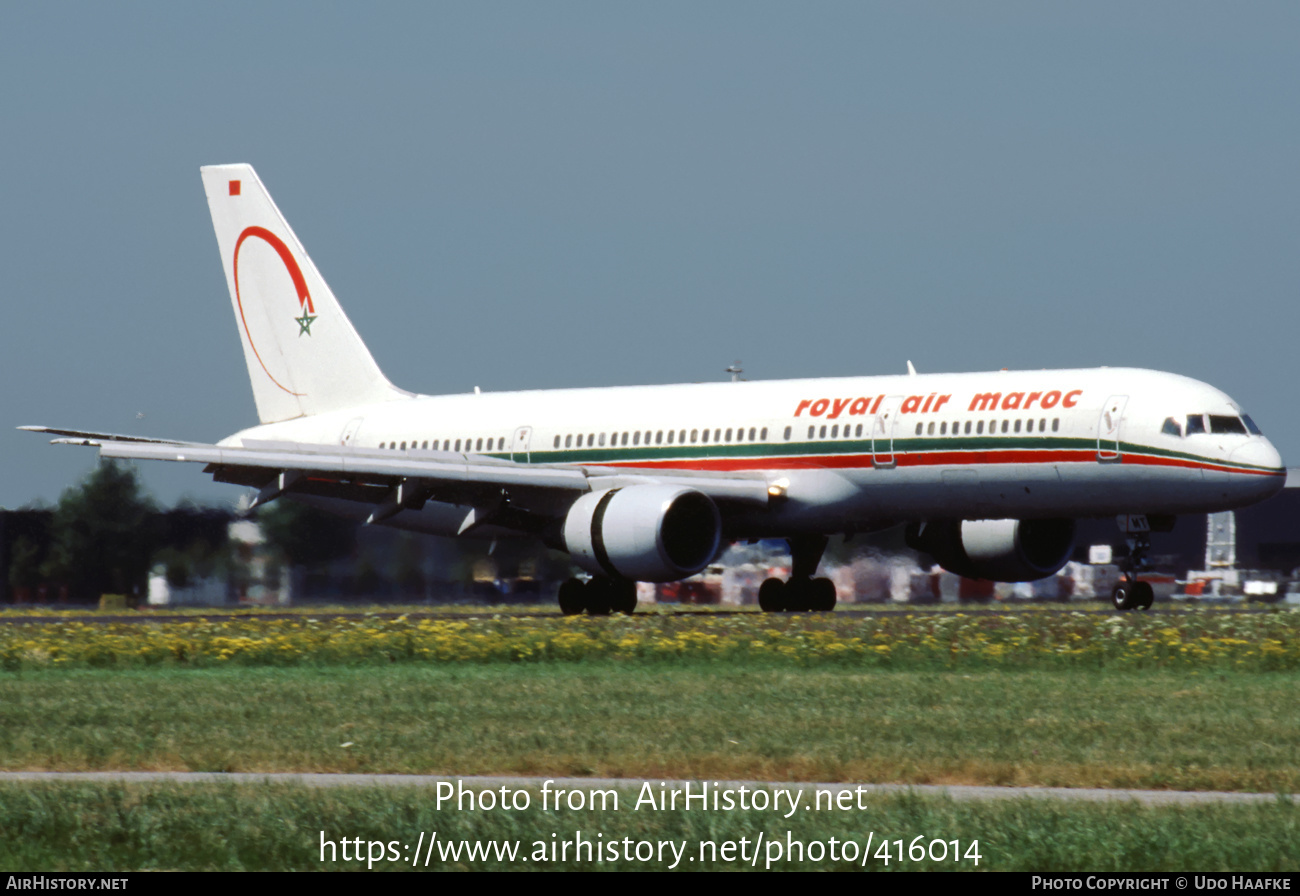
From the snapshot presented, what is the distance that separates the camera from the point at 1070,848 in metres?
10.0

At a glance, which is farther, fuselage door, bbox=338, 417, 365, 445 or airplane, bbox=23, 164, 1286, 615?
fuselage door, bbox=338, 417, 365, 445

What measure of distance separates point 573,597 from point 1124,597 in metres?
10.0

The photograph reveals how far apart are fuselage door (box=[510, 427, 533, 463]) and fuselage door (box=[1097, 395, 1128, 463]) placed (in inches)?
484

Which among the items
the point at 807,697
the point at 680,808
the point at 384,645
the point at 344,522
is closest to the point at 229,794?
the point at 680,808

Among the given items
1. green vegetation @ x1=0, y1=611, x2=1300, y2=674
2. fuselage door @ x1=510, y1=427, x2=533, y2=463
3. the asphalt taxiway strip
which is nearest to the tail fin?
fuselage door @ x1=510, y1=427, x2=533, y2=463

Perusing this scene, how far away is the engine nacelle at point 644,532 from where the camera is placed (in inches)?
1282

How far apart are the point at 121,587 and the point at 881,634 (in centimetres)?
2123

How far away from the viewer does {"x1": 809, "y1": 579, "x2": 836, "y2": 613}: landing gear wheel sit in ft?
123

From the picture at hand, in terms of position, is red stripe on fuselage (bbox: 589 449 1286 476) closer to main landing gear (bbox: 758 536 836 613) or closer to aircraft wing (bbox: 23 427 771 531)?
aircraft wing (bbox: 23 427 771 531)

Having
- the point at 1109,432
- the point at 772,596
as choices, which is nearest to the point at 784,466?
the point at 772,596

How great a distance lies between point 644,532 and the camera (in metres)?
32.4

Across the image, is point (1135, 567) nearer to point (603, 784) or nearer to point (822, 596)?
point (822, 596)

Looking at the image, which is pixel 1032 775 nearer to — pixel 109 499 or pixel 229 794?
pixel 229 794

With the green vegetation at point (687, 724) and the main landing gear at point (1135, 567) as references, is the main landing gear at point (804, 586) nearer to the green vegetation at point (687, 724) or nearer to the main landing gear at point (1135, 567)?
the main landing gear at point (1135, 567)
